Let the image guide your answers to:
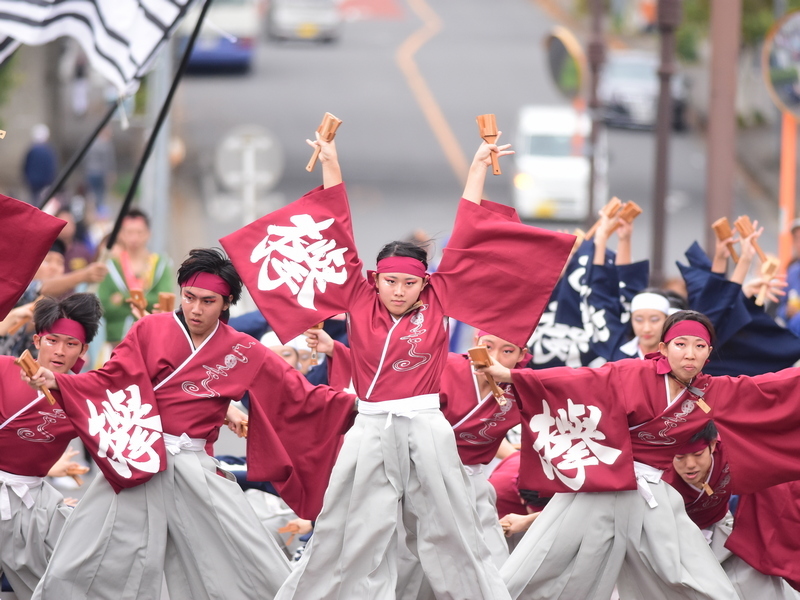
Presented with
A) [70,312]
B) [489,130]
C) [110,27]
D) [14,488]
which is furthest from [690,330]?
[110,27]

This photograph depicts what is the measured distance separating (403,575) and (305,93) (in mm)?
26165

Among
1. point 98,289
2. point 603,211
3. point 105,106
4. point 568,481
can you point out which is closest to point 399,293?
point 568,481

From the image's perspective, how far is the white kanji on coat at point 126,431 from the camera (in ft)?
18.7

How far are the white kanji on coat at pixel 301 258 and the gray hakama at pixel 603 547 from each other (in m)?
1.49

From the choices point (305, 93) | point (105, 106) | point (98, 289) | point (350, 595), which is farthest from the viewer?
point (305, 93)

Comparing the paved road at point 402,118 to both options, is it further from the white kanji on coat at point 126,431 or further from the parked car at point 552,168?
the white kanji on coat at point 126,431

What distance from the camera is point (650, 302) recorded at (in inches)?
282

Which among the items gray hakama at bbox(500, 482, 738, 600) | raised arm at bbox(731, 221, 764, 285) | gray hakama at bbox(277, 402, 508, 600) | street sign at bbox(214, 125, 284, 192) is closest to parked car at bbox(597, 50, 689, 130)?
street sign at bbox(214, 125, 284, 192)

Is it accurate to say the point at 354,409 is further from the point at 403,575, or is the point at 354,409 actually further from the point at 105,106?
the point at 105,106

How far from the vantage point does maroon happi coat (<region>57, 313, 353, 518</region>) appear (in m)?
5.80

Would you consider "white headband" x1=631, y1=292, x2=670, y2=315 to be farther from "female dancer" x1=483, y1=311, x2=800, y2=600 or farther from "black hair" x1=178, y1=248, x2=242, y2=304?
"black hair" x1=178, y1=248, x2=242, y2=304

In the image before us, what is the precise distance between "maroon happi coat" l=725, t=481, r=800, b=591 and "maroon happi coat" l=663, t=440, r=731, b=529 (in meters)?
0.12

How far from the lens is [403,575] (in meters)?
5.98

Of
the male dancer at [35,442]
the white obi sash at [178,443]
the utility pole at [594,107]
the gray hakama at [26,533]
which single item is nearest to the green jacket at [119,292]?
the male dancer at [35,442]
